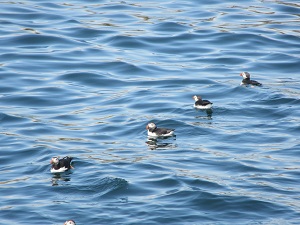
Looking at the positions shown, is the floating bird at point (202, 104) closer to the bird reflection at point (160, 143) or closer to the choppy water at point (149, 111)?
the choppy water at point (149, 111)

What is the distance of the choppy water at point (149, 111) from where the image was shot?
66.2ft

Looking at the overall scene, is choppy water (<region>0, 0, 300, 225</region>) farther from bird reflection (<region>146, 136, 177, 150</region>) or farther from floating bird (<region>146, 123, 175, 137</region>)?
floating bird (<region>146, 123, 175, 137</region>)

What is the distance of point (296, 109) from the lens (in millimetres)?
27750

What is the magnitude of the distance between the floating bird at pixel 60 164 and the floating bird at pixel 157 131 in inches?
139

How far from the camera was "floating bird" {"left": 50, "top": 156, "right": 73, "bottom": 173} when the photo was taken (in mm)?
21969

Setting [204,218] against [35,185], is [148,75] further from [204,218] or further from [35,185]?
[204,218]

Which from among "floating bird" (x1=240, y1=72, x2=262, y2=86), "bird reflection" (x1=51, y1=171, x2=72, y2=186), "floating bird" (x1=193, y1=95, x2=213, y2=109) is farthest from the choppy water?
"floating bird" (x1=193, y1=95, x2=213, y2=109)

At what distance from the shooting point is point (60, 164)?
22109 millimetres

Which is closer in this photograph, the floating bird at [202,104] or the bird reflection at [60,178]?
the bird reflection at [60,178]

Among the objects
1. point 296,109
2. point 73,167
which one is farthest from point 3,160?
point 296,109

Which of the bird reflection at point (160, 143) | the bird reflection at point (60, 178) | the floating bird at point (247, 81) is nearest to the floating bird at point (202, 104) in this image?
the bird reflection at point (160, 143)

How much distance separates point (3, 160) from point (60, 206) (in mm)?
4660

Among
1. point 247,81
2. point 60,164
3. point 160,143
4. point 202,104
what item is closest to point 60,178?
point 60,164

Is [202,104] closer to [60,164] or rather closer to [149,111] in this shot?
[149,111]
